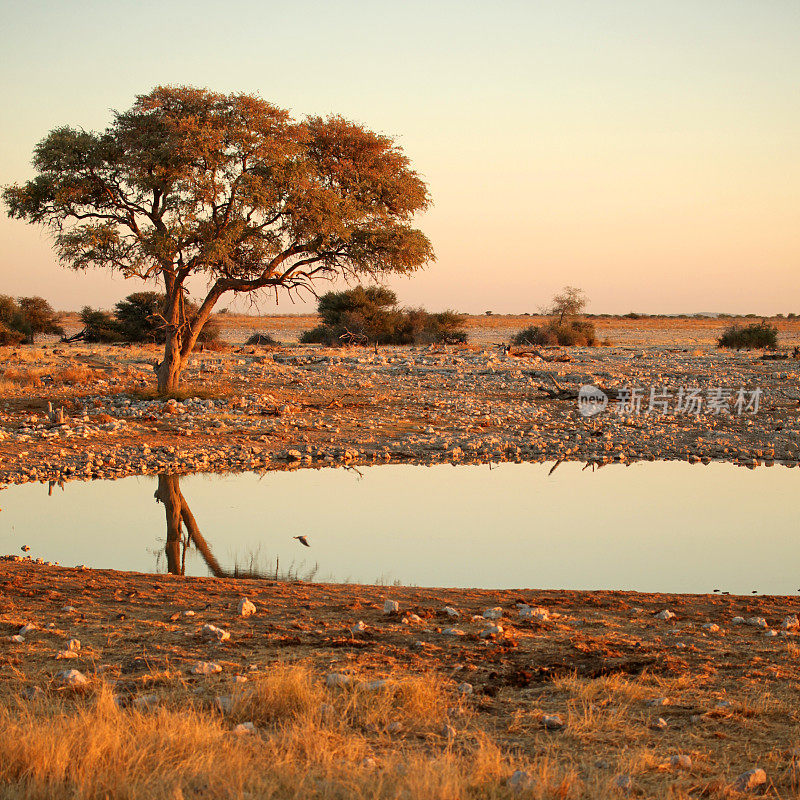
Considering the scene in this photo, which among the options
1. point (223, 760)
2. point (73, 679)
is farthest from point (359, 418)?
point (223, 760)

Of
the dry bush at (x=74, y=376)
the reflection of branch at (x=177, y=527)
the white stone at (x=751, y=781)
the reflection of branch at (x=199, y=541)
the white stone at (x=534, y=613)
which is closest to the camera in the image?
the white stone at (x=751, y=781)

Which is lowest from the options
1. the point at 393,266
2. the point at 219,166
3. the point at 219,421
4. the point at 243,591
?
the point at 243,591

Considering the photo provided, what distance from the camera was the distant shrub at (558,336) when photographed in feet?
141

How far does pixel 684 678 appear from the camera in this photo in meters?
5.12

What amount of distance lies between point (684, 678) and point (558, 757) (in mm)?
1445

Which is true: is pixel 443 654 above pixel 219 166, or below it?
below

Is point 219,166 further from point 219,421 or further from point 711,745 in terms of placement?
point 711,745

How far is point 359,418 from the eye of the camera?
1814 cm

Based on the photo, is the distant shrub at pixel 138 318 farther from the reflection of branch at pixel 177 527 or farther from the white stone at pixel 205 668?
the white stone at pixel 205 668

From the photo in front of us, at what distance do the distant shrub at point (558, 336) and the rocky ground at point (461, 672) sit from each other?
115 feet

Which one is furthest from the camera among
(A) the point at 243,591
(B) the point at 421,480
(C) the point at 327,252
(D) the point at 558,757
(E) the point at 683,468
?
(C) the point at 327,252

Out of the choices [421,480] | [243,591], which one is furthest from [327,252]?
[243,591]

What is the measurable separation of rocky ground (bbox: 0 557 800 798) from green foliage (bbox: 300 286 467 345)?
35.4 metres

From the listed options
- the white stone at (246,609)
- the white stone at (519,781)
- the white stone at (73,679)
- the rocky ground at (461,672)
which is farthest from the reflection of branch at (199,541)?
the white stone at (519,781)
